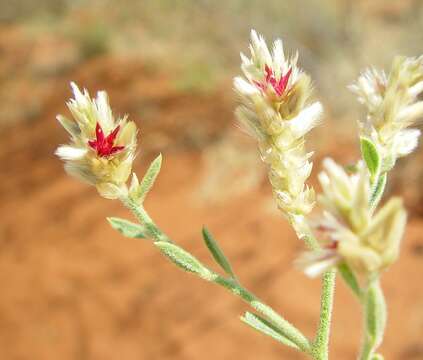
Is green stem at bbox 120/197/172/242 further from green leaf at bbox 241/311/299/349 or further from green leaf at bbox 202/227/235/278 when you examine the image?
green leaf at bbox 241/311/299/349

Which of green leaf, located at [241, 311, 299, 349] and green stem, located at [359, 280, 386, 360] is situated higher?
green leaf, located at [241, 311, 299, 349]

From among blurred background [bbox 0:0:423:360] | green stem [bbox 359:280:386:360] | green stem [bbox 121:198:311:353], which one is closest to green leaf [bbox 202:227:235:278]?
green stem [bbox 121:198:311:353]

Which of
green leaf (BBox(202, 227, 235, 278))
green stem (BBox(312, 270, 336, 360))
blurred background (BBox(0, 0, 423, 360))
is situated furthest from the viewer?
blurred background (BBox(0, 0, 423, 360))

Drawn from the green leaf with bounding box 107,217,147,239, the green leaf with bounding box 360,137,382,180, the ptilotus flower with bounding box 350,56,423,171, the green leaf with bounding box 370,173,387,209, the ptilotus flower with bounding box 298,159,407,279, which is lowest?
the ptilotus flower with bounding box 298,159,407,279

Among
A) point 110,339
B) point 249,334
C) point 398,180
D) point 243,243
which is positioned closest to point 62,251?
point 110,339

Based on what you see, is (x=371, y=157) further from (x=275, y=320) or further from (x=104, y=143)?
(x=104, y=143)

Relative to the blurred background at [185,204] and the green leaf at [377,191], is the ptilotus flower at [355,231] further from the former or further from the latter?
the blurred background at [185,204]

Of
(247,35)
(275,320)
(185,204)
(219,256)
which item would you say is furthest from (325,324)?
(247,35)
